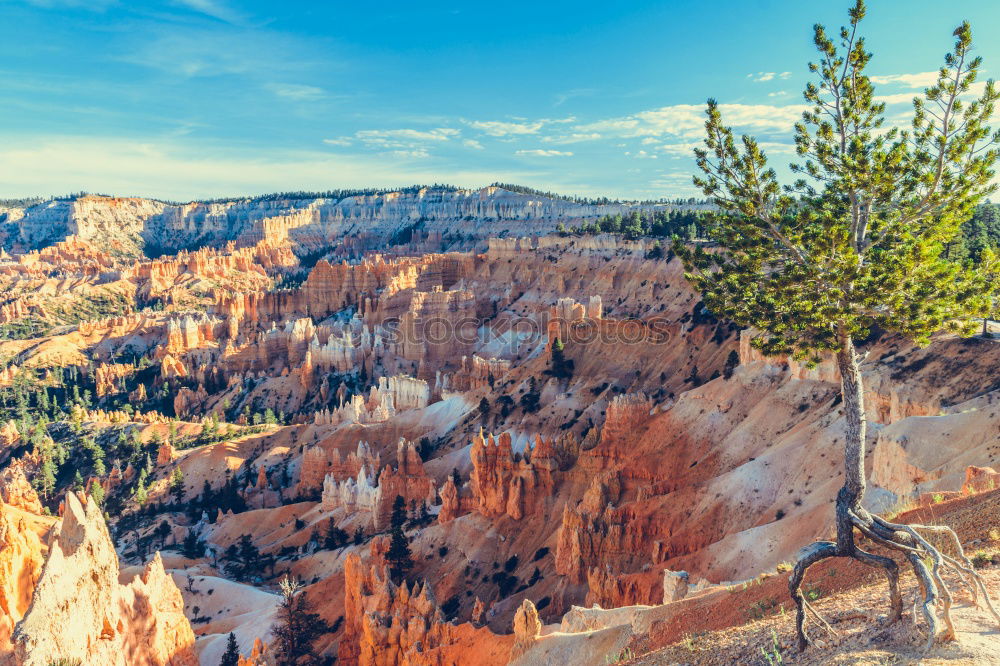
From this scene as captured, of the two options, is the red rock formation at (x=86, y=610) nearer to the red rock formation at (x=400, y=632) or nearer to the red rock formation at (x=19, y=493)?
the red rock formation at (x=400, y=632)

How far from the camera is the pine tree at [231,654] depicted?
27219 millimetres

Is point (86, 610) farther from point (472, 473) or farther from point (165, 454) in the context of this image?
point (165, 454)

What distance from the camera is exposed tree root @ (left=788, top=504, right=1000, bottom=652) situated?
8.30 m

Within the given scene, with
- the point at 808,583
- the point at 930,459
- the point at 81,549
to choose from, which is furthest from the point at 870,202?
the point at 81,549

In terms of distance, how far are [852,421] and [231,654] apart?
1049 inches

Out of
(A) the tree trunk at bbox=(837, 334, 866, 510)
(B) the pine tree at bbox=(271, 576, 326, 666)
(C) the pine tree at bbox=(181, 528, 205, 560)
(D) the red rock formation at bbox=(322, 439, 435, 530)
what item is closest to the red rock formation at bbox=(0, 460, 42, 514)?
(C) the pine tree at bbox=(181, 528, 205, 560)

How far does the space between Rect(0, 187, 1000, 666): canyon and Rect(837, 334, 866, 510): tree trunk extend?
1.10 m

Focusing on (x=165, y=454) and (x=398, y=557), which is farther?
(x=165, y=454)

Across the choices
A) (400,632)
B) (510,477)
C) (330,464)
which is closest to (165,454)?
(330,464)

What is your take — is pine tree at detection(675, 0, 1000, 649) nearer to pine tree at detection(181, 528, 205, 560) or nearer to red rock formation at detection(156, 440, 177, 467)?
pine tree at detection(181, 528, 205, 560)

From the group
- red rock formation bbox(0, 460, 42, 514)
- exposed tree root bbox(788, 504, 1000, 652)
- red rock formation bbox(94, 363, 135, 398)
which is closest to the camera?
exposed tree root bbox(788, 504, 1000, 652)

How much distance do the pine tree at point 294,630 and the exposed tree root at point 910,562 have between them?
24.3 metres

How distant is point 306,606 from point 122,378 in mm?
82226

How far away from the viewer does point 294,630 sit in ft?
97.2
